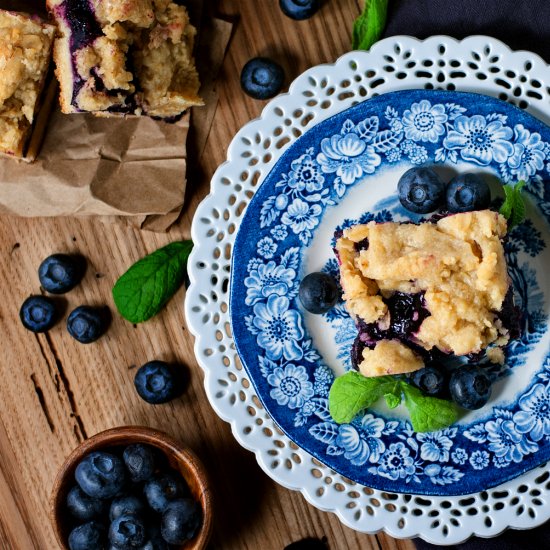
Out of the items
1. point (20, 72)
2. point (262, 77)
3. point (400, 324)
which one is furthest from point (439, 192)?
point (20, 72)

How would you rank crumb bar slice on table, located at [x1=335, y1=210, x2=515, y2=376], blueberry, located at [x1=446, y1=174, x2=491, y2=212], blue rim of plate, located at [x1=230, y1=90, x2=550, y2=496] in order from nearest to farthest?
1. crumb bar slice on table, located at [x1=335, y1=210, x2=515, y2=376]
2. blueberry, located at [x1=446, y1=174, x2=491, y2=212]
3. blue rim of plate, located at [x1=230, y1=90, x2=550, y2=496]

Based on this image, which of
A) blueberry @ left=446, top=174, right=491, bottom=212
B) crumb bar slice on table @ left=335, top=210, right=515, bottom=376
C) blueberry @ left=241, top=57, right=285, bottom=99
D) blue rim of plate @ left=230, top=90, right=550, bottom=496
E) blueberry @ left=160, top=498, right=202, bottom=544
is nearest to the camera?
crumb bar slice on table @ left=335, top=210, right=515, bottom=376

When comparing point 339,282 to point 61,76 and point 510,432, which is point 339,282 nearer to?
point 510,432

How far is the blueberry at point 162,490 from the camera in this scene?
2674 mm

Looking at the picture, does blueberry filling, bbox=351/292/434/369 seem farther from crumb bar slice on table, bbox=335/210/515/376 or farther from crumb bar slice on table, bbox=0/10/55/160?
crumb bar slice on table, bbox=0/10/55/160

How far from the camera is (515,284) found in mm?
2498

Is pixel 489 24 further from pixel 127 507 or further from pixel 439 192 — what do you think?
pixel 127 507

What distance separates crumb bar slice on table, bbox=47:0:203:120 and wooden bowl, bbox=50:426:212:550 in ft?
3.84

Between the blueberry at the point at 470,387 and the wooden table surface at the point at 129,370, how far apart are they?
754mm

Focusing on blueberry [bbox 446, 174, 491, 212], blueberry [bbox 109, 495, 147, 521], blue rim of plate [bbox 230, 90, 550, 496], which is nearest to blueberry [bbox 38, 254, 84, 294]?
blue rim of plate [bbox 230, 90, 550, 496]

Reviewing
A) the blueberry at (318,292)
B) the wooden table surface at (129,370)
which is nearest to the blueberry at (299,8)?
the wooden table surface at (129,370)

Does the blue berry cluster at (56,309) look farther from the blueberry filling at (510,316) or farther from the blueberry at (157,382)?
the blueberry filling at (510,316)

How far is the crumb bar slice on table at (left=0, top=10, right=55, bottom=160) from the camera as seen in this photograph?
254 centimetres

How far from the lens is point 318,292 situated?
2422mm
